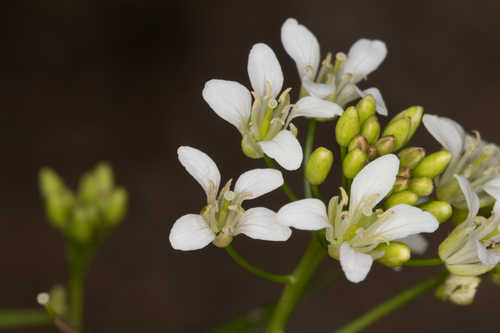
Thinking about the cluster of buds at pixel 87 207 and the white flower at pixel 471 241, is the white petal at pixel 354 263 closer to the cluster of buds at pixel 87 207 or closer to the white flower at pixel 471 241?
the white flower at pixel 471 241

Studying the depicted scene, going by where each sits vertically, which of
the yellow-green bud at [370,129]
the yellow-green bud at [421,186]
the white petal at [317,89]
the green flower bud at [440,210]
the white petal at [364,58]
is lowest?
the green flower bud at [440,210]

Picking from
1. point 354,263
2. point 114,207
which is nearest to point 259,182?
point 354,263

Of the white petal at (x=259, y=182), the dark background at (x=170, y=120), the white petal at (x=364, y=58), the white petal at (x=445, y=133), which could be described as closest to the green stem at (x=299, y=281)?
the white petal at (x=259, y=182)

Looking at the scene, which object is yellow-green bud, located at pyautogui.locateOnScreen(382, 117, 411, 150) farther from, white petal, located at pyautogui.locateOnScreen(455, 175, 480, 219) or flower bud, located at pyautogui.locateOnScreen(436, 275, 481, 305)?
flower bud, located at pyautogui.locateOnScreen(436, 275, 481, 305)

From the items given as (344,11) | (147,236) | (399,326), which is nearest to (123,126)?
(147,236)

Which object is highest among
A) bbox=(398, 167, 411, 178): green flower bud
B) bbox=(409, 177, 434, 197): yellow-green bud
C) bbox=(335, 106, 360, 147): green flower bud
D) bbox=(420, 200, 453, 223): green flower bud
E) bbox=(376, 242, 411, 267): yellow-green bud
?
bbox=(335, 106, 360, 147): green flower bud

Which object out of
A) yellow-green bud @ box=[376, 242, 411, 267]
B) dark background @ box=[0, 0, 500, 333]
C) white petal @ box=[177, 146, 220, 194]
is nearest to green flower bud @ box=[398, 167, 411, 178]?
yellow-green bud @ box=[376, 242, 411, 267]
